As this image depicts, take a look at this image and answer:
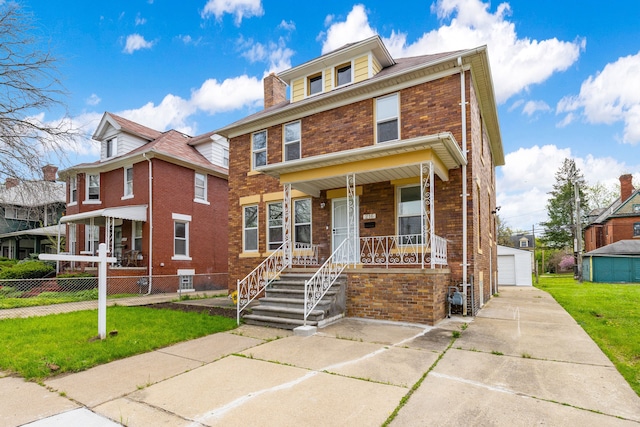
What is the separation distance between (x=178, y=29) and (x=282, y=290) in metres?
12.3

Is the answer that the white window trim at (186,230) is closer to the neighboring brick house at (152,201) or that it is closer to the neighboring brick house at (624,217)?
the neighboring brick house at (152,201)

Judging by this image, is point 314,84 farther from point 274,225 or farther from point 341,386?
point 341,386

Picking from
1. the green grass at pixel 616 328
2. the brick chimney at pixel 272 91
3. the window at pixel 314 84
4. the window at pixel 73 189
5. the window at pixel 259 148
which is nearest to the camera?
the green grass at pixel 616 328

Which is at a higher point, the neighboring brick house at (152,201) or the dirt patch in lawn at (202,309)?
the neighboring brick house at (152,201)

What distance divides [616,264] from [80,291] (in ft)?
112

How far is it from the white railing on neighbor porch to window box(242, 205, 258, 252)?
446cm

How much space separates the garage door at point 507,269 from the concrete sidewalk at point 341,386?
64.6 ft

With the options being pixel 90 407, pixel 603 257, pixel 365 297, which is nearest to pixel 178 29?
pixel 365 297

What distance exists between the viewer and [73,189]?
1933 centimetres

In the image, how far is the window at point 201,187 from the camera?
60.4 feet

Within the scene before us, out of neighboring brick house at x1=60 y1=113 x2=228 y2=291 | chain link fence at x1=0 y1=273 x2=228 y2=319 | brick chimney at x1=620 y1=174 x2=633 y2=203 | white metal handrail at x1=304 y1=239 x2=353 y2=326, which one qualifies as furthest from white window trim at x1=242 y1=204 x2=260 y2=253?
brick chimney at x1=620 y1=174 x2=633 y2=203

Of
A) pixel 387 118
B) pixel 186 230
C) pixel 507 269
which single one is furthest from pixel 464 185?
pixel 507 269

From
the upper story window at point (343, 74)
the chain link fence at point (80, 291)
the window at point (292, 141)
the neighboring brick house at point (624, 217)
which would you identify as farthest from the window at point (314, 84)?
the neighboring brick house at point (624, 217)

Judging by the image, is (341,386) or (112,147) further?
(112,147)
